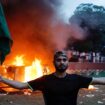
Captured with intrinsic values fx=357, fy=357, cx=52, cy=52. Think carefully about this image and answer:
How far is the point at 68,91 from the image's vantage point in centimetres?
367

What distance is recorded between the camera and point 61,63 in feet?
11.9

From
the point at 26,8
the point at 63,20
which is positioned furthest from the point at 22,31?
the point at 63,20

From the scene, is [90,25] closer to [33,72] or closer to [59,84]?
[33,72]

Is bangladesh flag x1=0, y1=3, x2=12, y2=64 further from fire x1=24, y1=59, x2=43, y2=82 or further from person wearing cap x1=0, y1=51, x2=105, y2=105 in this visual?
fire x1=24, y1=59, x2=43, y2=82

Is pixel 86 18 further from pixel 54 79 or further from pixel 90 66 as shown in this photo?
pixel 54 79

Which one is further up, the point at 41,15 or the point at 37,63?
the point at 41,15

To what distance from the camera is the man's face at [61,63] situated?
142 inches

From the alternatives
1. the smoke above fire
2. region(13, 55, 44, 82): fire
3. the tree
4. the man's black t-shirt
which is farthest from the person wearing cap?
the tree

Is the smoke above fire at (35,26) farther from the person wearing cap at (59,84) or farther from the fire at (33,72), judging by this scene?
the person wearing cap at (59,84)

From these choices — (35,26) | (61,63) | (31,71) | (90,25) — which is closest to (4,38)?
(61,63)

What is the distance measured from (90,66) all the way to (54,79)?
50.8 feet

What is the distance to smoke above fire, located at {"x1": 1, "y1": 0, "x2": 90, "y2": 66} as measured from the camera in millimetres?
18344

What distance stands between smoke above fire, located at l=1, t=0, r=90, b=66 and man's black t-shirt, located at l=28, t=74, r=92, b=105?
555 inches

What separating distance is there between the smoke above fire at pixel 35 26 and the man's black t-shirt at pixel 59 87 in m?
14.1
